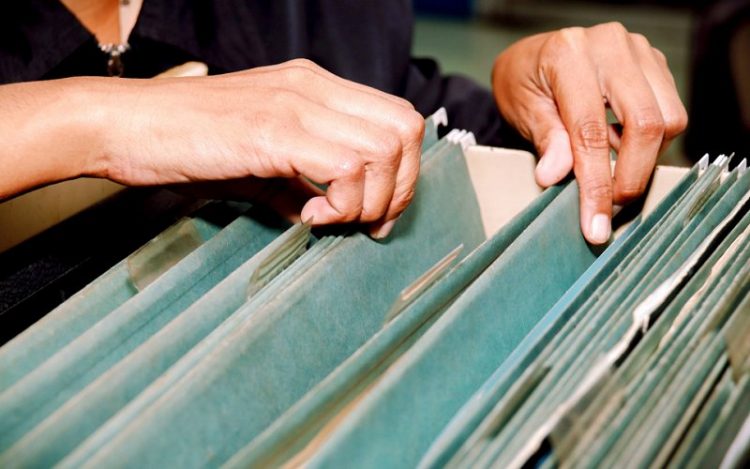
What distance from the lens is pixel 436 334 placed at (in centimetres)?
49

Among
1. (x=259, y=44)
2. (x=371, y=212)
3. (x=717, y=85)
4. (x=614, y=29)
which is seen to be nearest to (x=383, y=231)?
(x=371, y=212)

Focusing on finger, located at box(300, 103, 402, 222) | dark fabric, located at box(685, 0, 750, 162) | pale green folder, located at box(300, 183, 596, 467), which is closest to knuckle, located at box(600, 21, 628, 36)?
pale green folder, located at box(300, 183, 596, 467)

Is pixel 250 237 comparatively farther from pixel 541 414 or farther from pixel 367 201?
pixel 541 414

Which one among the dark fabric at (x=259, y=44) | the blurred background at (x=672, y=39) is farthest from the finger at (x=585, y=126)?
the blurred background at (x=672, y=39)

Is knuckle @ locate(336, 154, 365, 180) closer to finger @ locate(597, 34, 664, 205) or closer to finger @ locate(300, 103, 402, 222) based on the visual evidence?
finger @ locate(300, 103, 402, 222)

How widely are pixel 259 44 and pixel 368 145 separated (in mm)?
504

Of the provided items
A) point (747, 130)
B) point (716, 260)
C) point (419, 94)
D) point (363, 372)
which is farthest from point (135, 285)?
point (747, 130)

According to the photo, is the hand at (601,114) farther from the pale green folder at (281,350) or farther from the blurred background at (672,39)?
the blurred background at (672,39)

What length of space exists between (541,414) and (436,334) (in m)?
0.08

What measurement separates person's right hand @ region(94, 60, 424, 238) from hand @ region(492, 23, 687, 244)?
0.18m

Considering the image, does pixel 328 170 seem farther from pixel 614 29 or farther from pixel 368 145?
pixel 614 29

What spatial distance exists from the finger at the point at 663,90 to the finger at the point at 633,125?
1cm

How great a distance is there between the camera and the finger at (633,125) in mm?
739

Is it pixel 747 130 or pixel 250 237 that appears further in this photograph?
pixel 747 130
